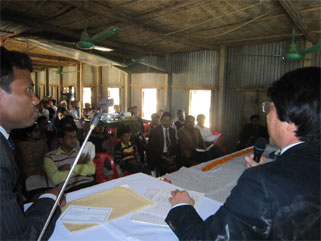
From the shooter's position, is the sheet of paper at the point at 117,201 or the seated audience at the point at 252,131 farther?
the seated audience at the point at 252,131

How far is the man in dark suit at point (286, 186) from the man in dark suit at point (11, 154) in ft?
2.16

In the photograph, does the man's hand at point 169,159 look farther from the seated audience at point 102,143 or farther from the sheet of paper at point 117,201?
the sheet of paper at point 117,201

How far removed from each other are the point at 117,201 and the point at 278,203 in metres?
1.02

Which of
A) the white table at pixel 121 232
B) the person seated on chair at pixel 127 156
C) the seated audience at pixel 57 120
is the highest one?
the seated audience at pixel 57 120

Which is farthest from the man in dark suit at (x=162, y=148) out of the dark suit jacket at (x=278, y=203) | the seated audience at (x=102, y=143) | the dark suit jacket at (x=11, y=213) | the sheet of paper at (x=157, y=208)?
the dark suit jacket at (x=278, y=203)

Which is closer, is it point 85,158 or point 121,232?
point 121,232

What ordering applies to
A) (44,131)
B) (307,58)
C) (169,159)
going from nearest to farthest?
(169,159) → (44,131) → (307,58)

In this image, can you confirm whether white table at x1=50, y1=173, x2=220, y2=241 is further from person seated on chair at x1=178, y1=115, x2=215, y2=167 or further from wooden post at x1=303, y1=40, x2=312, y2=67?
wooden post at x1=303, y1=40, x2=312, y2=67

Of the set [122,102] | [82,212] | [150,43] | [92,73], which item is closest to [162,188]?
[82,212]

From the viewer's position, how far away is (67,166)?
2625mm

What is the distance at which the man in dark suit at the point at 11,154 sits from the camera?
863 millimetres

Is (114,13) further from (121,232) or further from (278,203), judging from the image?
(278,203)

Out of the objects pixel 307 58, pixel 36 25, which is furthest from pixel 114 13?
pixel 307 58

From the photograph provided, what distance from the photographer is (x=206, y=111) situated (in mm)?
7410
